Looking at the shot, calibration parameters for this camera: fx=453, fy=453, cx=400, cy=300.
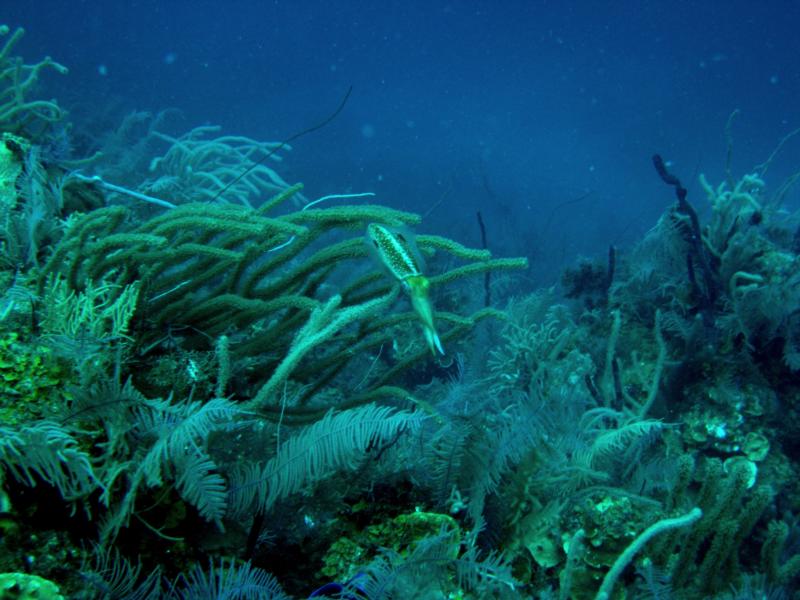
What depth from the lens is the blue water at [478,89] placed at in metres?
28.2

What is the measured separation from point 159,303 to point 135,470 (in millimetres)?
911

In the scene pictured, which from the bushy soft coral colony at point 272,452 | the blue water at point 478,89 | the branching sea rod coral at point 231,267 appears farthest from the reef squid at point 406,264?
the blue water at point 478,89

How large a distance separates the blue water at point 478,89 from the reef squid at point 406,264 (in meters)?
11.9

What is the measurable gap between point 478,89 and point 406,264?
96438 millimetres

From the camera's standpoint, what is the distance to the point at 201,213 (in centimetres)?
220

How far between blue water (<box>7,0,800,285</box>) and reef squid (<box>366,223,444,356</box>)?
1187 cm

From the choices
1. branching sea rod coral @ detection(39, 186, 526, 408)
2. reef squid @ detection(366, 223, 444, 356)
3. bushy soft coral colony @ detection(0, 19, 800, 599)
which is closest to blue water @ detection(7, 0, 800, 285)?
bushy soft coral colony @ detection(0, 19, 800, 599)

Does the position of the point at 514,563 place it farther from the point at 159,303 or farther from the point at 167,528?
the point at 159,303

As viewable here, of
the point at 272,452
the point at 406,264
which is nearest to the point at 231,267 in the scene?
the point at 272,452

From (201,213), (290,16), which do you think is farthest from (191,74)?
(290,16)

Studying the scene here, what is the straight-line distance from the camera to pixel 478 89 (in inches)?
3457

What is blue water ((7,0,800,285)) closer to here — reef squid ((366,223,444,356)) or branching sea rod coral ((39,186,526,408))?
branching sea rod coral ((39,186,526,408))

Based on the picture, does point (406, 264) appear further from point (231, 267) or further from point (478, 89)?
point (478, 89)

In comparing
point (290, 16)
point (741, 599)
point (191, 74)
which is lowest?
point (741, 599)
